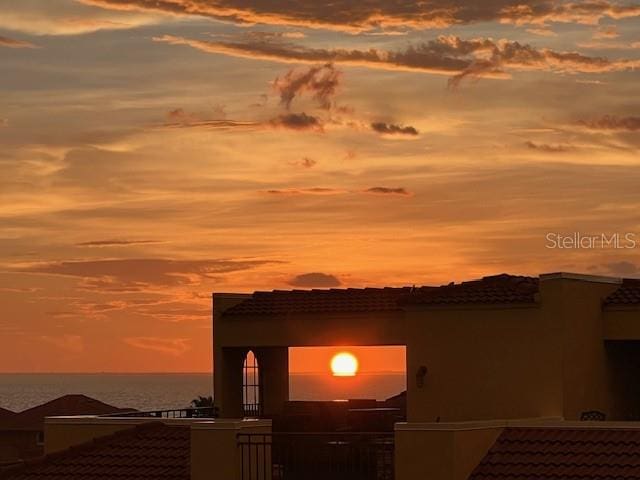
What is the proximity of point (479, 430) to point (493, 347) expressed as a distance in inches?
230

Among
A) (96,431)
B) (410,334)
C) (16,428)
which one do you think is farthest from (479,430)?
(16,428)

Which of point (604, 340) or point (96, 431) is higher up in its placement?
point (604, 340)

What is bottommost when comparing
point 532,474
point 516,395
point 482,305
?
point 532,474

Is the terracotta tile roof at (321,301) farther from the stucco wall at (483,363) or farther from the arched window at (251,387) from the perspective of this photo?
the stucco wall at (483,363)

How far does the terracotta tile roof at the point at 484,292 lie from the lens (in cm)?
3138

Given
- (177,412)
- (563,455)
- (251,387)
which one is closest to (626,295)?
(563,455)

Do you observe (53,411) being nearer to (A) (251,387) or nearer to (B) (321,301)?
(A) (251,387)

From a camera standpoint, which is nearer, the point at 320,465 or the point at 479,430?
the point at 479,430

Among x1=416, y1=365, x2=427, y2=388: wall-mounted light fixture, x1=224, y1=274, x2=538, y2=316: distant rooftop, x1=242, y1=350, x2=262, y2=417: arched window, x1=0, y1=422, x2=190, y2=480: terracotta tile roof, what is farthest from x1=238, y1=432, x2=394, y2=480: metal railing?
x1=242, y1=350, x2=262, y2=417: arched window

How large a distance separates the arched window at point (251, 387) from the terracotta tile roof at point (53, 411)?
24285 millimetres

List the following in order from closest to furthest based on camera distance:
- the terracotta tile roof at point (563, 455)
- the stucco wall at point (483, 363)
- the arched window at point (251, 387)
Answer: the terracotta tile roof at point (563, 455)
the stucco wall at point (483, 363)
the arched window at point (251, 387)

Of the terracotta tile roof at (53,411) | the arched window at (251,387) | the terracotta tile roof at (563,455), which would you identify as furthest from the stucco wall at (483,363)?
the terracotta tile roof at (53,411)

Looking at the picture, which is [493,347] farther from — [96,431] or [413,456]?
[96,431]

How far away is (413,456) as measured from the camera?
985 inches
